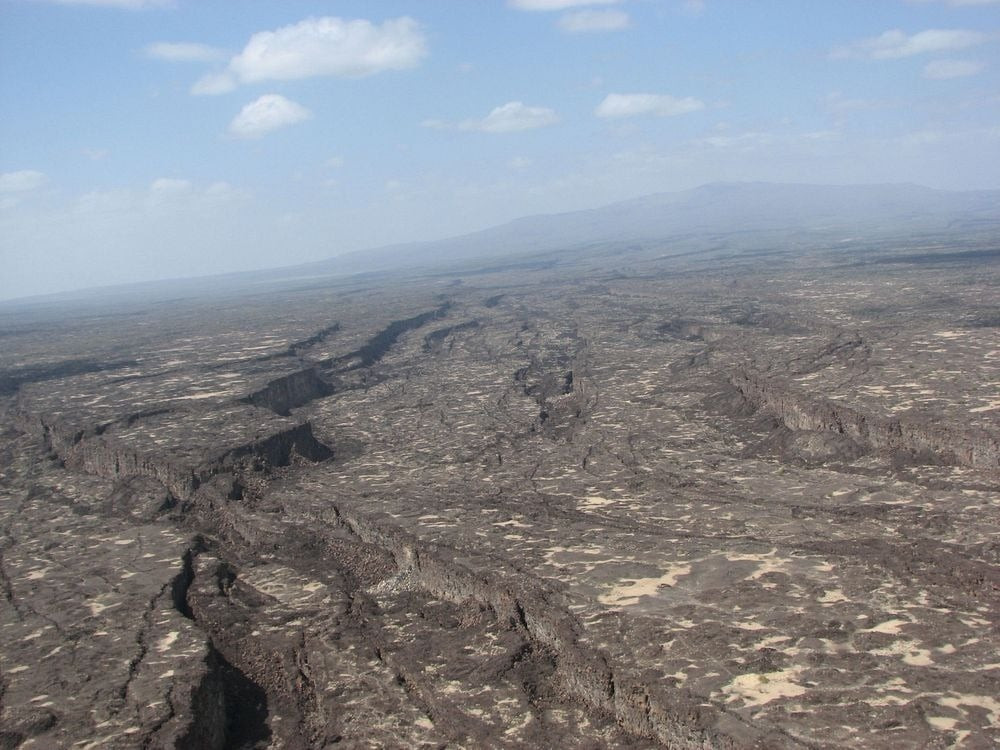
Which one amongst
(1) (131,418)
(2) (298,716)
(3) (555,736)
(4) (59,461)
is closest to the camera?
(3) (555,736)

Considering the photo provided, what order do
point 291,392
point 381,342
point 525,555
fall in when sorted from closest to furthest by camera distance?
point 525,555 < point 291,392 < point 381,342

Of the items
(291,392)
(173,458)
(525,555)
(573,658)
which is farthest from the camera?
(291,392)

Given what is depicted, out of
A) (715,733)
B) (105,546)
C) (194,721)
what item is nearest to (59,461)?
(105,546)

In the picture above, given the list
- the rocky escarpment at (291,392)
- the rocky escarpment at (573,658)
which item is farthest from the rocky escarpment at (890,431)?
the rocky escarpment at (291,392)

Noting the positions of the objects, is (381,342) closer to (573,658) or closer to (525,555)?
(525,555)

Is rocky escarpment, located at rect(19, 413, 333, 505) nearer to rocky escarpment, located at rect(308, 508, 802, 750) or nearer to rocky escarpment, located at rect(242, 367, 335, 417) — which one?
rocky escarpment, located at rect(242, 367, 335, 417)

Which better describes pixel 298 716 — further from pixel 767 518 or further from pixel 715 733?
pixel 767 518

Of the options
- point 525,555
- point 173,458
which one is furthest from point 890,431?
point 173,458

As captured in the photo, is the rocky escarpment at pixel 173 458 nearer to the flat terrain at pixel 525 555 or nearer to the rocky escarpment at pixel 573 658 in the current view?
the flat terrain at pixel 525 555
